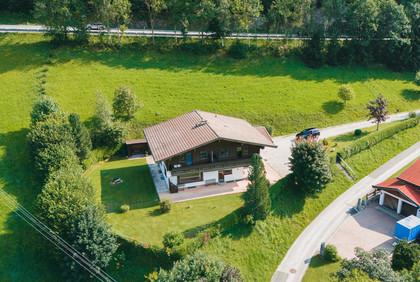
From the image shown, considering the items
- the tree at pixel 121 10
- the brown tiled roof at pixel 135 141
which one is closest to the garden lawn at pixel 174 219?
the brown tiled roof at pixel 135 141

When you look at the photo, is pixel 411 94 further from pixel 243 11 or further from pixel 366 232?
pixel 366 232

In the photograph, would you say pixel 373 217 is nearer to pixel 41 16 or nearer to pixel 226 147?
pixel 226 147

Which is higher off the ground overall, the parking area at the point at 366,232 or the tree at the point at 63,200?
the tree at the point at 63,200

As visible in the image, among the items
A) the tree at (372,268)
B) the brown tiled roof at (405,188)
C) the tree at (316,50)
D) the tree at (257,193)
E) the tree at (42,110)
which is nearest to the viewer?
the tree at (372,268)

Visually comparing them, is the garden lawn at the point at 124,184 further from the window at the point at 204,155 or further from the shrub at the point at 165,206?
the window at the point at 204,155

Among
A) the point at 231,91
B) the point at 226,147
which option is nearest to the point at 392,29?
the point at 231,91

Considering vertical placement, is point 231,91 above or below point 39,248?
above
